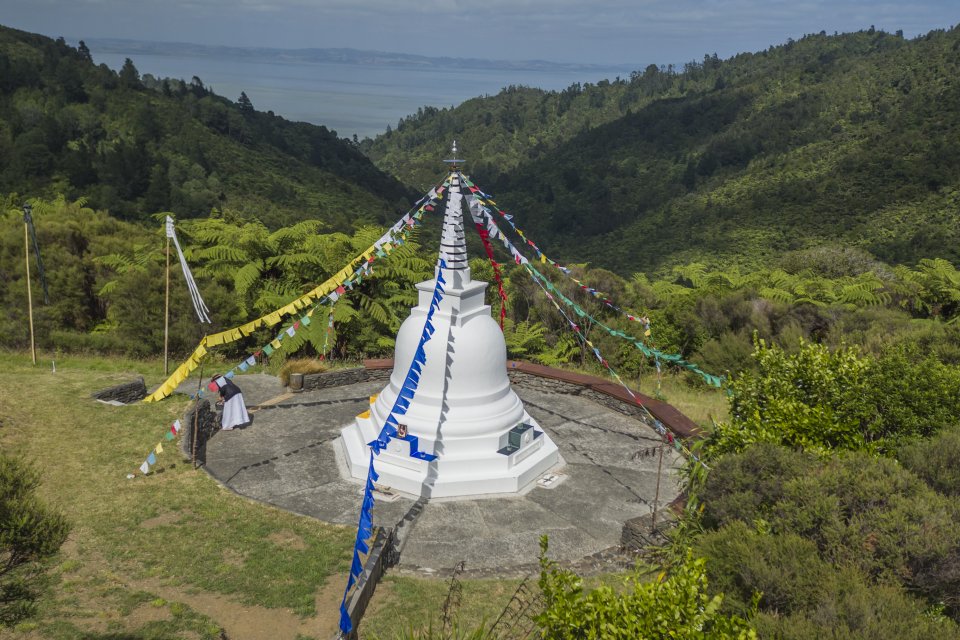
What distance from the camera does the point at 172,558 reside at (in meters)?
9.56

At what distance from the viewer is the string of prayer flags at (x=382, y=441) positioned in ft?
27.4

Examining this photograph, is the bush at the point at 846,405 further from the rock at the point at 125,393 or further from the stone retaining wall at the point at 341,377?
the rock at the point at 125,393

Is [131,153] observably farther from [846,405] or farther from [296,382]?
[846,405]

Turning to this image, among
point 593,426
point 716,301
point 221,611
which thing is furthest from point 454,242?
point 716,301

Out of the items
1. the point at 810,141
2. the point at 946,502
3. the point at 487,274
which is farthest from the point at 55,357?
the point at 810,141

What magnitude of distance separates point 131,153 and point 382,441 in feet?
169

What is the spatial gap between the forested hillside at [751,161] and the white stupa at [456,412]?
48995 mm

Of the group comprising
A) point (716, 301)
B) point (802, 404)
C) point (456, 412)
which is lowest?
point (456, 412)

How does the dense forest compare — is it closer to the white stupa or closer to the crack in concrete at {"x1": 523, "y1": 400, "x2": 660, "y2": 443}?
the crack in concrete at {"x1": 523, "y1": 400, "x2": 660, "y2": 443}

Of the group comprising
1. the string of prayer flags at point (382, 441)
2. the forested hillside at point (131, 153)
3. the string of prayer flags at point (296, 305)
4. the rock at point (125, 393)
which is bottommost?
the rock at point (125, 393)

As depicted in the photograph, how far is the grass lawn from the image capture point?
808 cm

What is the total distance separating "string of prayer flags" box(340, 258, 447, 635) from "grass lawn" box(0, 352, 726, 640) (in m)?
0.57

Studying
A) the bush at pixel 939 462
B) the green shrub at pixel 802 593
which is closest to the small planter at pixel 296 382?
the green shrub at pixel 802 593

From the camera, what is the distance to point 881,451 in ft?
31.1
